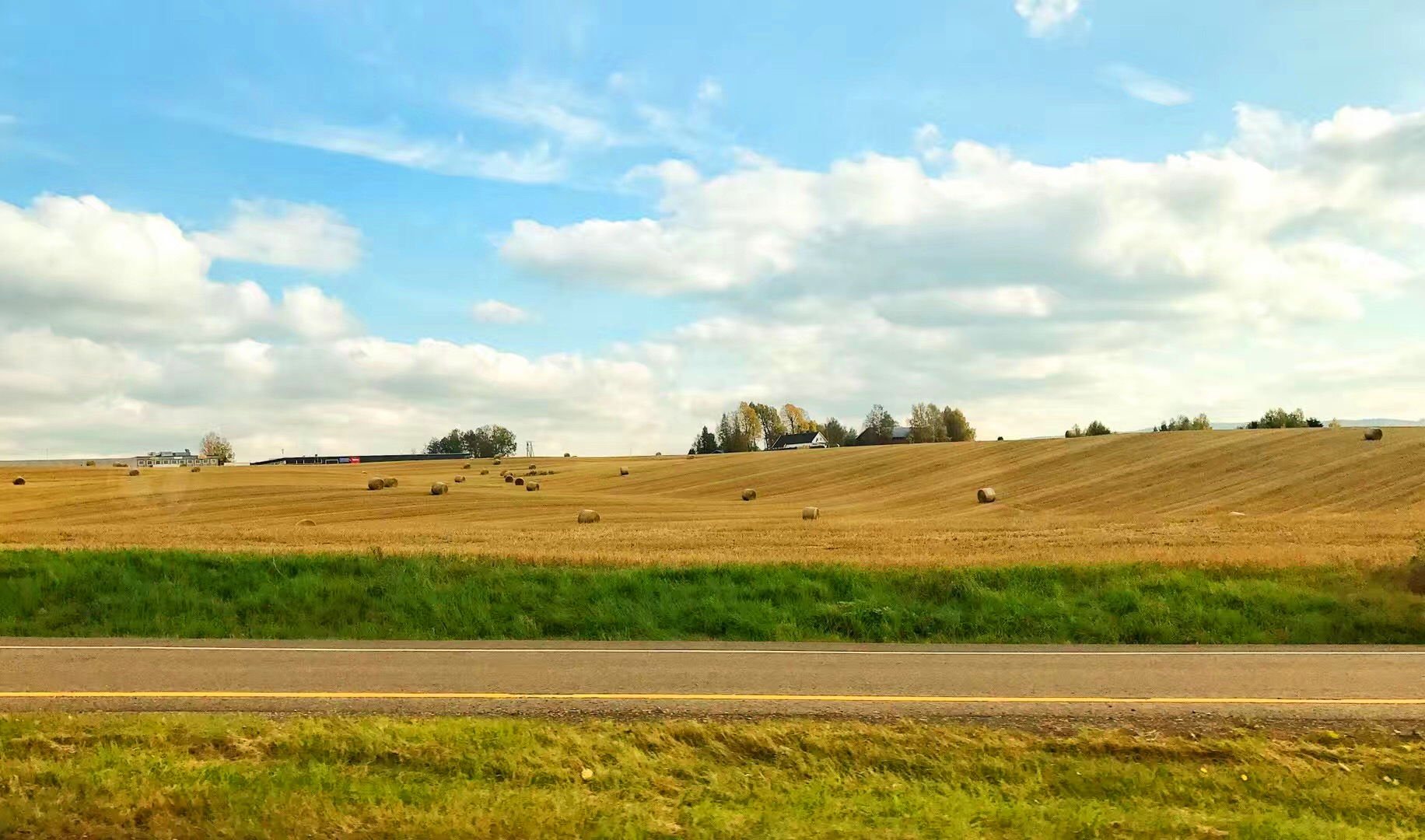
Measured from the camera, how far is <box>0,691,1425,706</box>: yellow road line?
9438mm

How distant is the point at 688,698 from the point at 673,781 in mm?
Answer: 2562

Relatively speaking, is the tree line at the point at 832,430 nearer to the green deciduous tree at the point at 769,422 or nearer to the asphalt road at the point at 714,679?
the green deciduous tree at the point at 769,422

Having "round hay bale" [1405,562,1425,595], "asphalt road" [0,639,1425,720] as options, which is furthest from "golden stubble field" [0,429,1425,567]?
"asphalt road" [0,639,1425,720]

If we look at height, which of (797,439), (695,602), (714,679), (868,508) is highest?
(797,439)

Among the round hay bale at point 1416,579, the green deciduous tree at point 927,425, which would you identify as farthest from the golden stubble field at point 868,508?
the green deciduous tree at point 927,425

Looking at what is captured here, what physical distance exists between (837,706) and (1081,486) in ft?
137

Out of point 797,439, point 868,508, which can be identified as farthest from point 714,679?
point 797,439

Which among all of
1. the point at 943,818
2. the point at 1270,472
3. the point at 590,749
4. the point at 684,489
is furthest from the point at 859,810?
the point at 684,489

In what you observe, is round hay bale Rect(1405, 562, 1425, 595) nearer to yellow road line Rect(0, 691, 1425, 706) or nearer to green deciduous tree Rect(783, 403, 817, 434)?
yellow road line Rect(0, 691, 1425, 706)

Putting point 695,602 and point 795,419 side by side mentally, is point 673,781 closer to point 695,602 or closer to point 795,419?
point 695,602

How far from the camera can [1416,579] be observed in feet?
53.3

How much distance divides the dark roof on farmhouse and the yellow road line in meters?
134

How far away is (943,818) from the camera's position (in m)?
6.32

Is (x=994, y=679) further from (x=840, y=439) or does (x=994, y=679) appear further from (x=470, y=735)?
(x=840, y=439)
